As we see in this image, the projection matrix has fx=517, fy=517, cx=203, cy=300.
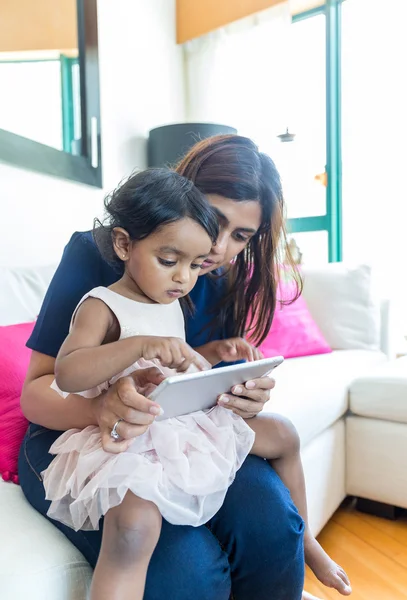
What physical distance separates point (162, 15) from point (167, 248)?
2.54 m

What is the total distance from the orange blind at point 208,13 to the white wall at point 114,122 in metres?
0.06

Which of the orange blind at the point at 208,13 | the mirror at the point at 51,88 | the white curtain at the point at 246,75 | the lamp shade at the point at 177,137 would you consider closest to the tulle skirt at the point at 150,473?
the mirror at the point at 51,88

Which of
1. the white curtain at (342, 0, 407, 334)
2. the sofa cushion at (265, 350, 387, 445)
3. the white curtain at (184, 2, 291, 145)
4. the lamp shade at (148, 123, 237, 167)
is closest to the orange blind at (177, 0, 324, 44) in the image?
the white curtain at (184, 2, 291, 145)

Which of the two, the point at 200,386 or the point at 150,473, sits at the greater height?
the point at 200,386

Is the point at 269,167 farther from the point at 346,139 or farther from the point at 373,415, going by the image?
the point at 346,139

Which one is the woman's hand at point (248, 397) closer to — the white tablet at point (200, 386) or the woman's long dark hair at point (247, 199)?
the white tablet at point (200, 386)

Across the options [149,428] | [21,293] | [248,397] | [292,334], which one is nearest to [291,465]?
[248,397]

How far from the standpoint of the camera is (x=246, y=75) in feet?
9.64

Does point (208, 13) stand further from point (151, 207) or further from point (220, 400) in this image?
point (220, 400)

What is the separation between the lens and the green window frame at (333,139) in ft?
10.2

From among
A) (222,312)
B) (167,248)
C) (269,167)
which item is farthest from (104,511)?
(269,167)

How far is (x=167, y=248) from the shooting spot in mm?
853

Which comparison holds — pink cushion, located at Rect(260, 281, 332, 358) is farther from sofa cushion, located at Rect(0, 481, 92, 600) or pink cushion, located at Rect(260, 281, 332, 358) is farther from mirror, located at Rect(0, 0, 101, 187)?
sofa cushion, located at Rect(0, 481, 92, 600)

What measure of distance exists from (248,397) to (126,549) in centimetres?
34
